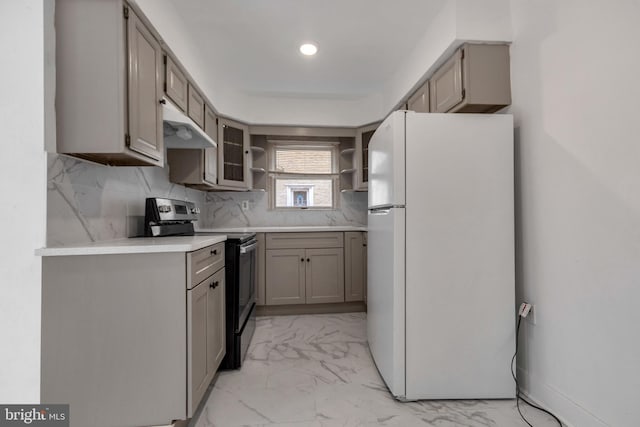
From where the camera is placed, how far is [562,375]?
4.82 feet

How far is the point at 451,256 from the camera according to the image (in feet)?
5.42

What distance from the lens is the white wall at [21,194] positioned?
1235 millimetres

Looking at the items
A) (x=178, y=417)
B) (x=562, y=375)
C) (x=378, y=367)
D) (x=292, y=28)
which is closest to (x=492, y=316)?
(x=562, y=375)

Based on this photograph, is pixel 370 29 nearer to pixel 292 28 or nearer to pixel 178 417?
pixel 292 28

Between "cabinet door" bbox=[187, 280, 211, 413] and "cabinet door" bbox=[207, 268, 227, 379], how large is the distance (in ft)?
0.18

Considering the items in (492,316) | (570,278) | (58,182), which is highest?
(58,182)

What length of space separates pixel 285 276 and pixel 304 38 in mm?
2272

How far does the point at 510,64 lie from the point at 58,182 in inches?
102

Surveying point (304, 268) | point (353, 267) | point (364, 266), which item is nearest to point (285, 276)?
point (304, 268)

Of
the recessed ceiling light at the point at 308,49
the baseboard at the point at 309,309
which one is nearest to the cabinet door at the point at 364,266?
the baseboard at the point at 309,309

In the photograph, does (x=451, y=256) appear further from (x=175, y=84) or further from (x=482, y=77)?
(x=175, y=84)

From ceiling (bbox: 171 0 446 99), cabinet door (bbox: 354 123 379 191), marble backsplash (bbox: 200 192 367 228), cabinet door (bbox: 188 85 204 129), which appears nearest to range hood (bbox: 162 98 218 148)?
cabinet door (bbox: 188 85 204 129)

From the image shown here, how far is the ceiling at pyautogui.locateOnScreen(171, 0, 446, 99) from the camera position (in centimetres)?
191

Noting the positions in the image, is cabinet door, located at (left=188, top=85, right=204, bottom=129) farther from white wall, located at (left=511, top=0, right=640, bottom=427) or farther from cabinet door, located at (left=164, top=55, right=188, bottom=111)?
white wall, located at (left=511, top=0, right=640, bottom=427)
